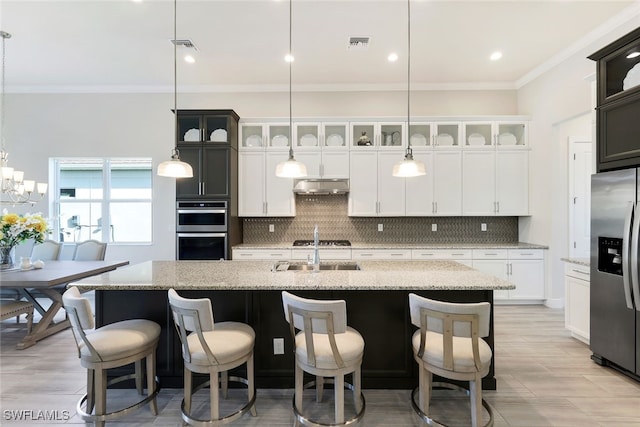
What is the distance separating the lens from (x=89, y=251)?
4.25 meters

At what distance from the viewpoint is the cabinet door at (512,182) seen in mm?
4652

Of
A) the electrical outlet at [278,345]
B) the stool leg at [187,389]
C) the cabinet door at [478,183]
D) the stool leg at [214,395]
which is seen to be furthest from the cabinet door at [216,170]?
the cabinet door at [478,183]

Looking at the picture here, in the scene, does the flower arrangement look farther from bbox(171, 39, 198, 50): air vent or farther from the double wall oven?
bbox(171, 39, 198, 50): air vent

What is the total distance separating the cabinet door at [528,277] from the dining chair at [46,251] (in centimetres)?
657

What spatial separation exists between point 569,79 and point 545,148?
934 mm

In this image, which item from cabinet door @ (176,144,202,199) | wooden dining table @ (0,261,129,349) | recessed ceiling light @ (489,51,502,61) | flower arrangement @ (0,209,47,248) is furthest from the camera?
cabinet door @ (176,144,202,199)

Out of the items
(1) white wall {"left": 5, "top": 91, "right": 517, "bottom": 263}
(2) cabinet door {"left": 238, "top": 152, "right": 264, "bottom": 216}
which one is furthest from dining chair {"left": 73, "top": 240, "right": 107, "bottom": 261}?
(2) cabinet door {"left": 238, "top": 152, "right": 264, "bottom": 216}

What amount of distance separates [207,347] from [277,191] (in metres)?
3.12

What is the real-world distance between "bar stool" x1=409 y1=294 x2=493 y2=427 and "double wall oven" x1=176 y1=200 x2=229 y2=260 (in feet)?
10.5

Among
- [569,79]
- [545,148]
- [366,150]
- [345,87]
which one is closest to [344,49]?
[345,87]

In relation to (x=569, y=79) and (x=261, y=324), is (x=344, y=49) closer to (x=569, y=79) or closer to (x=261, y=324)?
(x=569, y=79)

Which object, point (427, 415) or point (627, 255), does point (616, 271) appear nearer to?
point (627, 255)

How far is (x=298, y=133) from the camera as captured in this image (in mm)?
4789

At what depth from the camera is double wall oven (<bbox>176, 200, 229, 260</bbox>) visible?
170 inches
